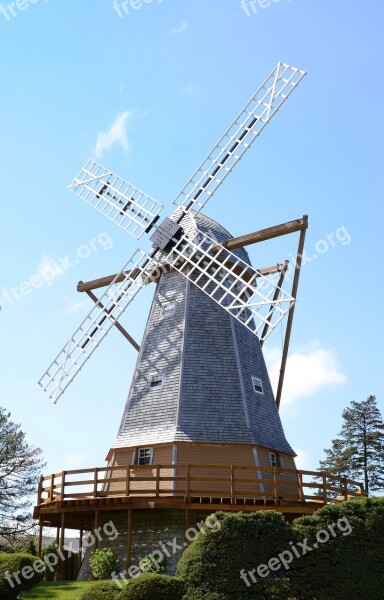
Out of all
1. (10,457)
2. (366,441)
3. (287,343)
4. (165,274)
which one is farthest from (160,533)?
(366,441)

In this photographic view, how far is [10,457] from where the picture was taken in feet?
110

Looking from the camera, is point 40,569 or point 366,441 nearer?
point 40,569

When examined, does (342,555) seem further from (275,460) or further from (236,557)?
(275,460)

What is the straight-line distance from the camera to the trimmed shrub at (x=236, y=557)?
581 inches

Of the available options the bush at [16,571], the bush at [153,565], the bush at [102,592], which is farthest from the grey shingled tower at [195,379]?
the bush at [102,592]

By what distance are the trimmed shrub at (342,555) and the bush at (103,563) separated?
5167 mm

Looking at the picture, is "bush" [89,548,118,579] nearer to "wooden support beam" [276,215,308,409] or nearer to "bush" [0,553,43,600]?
"bush" [0,553,43,600]

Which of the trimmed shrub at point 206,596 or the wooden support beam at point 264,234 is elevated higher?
the wooden support beam at point 264,234

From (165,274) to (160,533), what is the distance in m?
8.23

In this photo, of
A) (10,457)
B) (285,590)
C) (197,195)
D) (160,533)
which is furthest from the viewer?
(10,457)

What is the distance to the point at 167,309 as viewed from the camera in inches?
905

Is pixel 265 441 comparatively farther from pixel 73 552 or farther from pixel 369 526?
pixel 73 552

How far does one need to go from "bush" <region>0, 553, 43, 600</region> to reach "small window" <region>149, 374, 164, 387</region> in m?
6.08

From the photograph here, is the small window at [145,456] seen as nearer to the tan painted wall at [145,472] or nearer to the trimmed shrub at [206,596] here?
the tan painted wall at [145,472]
